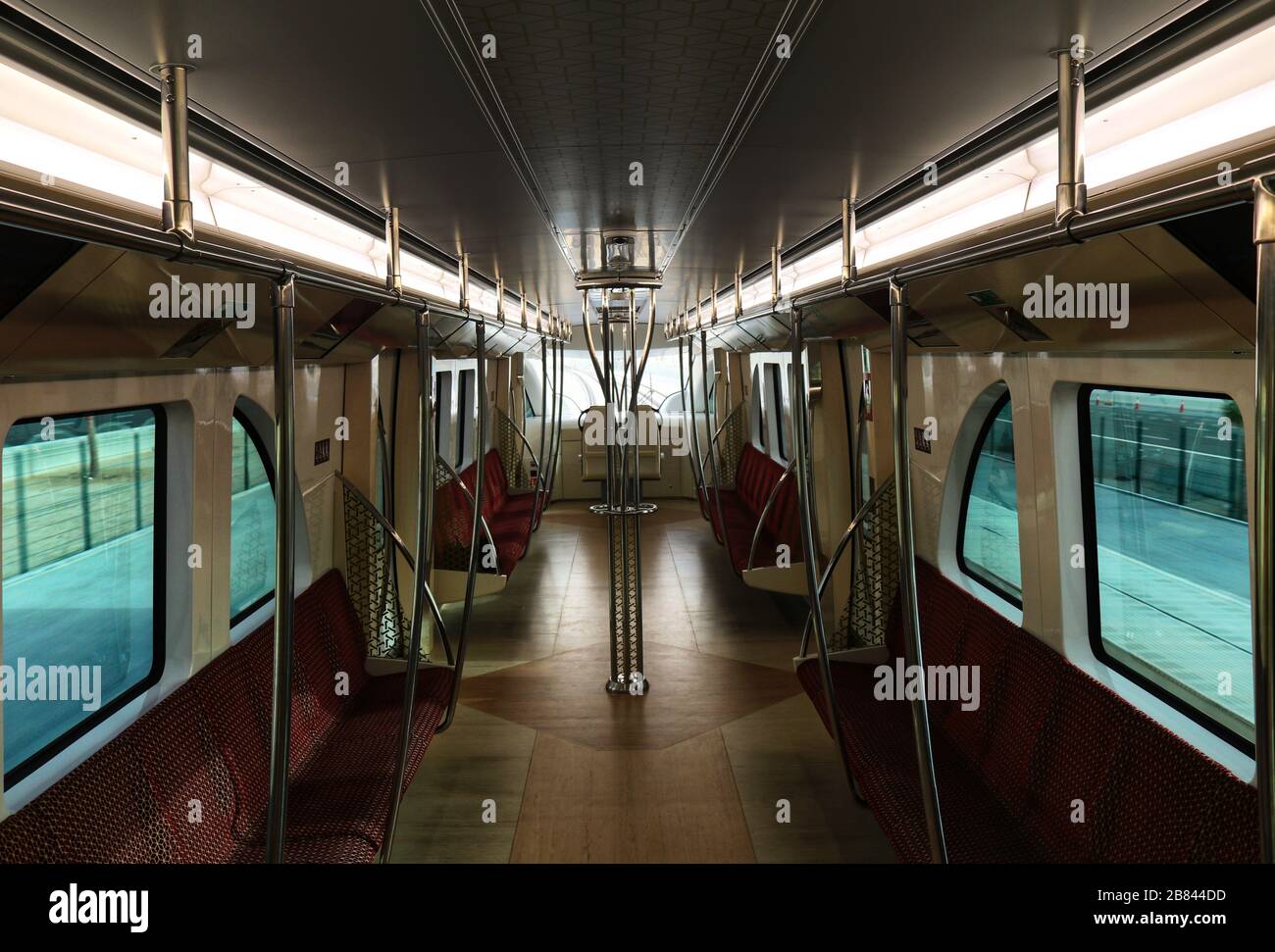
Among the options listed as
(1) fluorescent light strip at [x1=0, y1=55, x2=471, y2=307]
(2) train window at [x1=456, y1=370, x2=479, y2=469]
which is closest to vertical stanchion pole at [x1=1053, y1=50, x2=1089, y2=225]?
(1) fluorescent light strip at [x1=0, y1=55, x2=471, y2=307]

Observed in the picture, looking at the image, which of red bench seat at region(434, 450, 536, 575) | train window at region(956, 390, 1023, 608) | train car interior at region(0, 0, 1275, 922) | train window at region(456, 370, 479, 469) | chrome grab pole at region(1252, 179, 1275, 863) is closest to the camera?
chrome grab pole at region(1252, 179, 1275, 863)

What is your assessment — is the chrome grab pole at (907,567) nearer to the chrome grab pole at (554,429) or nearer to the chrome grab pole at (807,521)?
the chrome grab pole at (807,521)

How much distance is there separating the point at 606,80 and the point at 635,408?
158 inches

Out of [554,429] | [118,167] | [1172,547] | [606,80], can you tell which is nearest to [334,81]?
[606,80]

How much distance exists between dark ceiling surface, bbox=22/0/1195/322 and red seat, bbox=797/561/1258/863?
5.67 feet

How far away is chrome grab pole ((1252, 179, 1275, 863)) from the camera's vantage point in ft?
3.43

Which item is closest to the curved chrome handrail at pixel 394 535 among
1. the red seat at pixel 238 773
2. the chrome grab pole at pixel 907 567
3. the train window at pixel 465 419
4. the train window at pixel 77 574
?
the red seat at pixel 238 773

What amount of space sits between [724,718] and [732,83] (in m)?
4.19

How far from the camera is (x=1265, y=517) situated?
1.08m

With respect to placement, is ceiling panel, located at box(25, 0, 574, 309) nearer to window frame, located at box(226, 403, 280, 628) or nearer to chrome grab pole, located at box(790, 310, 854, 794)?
chrome grab pole, located at box(790, 310, 854, 794)

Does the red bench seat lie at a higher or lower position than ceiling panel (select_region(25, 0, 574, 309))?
lower

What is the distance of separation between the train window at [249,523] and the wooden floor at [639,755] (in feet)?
4.03

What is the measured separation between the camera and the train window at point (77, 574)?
259 cm

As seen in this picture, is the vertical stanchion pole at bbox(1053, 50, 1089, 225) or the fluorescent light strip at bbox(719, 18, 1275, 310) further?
the fluorescent light strip at bbox(719, 18, 1275, 310)
